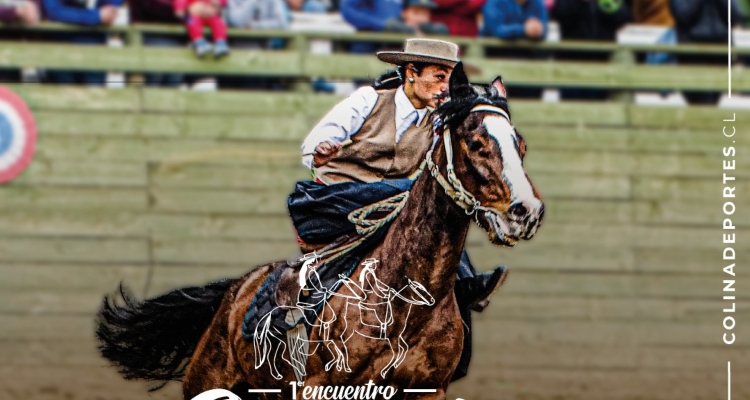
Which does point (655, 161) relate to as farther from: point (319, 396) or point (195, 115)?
point (319, 396)

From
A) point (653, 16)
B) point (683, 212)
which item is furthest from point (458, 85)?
point (683, 212)

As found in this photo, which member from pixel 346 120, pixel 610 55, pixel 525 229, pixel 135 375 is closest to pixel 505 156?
pixel 525 229

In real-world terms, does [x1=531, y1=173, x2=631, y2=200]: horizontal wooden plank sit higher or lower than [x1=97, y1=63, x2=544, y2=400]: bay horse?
lower

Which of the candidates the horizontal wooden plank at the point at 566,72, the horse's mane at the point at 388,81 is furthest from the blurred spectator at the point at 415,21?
the horse's mane at the point at 388,81

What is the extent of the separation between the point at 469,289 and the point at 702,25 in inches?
206

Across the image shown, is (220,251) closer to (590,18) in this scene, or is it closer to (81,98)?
(81,98)

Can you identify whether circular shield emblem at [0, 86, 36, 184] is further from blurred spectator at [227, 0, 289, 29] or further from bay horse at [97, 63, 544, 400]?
bay horse at [97, 63, 544, 400]

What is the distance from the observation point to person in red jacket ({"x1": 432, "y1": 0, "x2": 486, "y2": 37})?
339 inches

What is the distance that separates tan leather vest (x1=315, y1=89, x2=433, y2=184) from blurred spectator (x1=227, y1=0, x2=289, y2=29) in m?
3.78

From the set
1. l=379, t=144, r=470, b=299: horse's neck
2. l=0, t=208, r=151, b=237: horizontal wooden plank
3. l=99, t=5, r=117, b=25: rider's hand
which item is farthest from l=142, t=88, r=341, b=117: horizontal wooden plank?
l=379, t=144, r=470, b=299: horse's neck

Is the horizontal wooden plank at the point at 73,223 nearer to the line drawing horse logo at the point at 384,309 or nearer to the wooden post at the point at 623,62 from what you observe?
Answer: the wooden post at the point at 623,62

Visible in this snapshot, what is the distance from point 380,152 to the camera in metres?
4.91

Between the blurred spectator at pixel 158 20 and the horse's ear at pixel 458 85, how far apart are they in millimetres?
4377

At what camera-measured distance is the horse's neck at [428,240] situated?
439 centimetres
